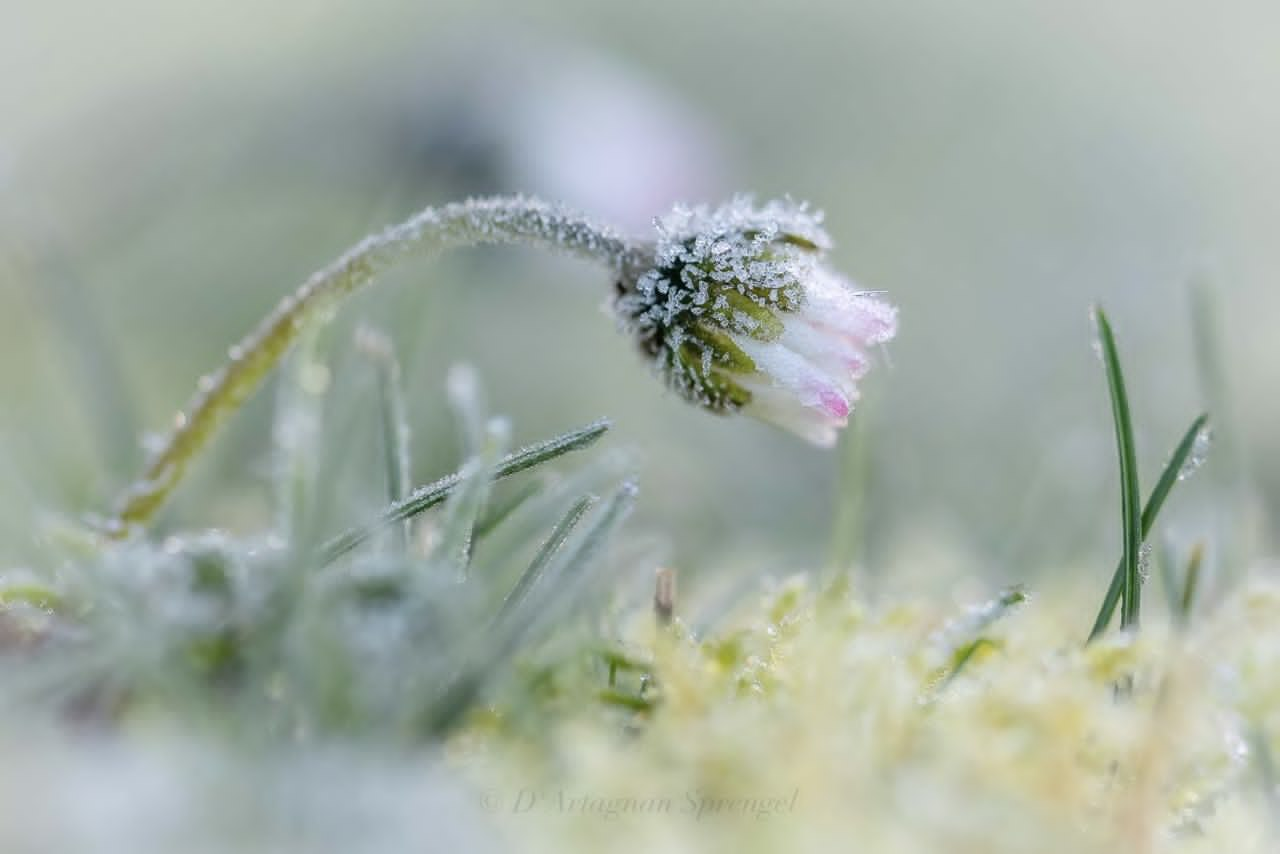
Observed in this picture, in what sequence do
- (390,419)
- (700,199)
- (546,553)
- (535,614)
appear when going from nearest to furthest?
(535,614)
(546,553)
(390,419)
(700,199)

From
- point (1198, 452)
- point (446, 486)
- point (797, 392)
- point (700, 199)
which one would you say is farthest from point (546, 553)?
point (700, 199)

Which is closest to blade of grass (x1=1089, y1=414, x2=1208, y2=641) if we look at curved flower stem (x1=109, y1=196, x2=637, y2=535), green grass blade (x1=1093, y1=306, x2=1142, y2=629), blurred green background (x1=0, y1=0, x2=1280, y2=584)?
green grass blade (x1=1093, y1=306, x2=1142, y2=629)

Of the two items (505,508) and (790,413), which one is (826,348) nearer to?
(790,413)

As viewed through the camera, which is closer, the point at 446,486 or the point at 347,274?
the point at 446,486

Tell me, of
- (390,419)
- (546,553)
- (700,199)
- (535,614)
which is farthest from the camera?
(700,199)

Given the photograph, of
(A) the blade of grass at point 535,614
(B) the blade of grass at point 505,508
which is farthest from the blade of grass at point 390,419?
(A) the blade of grass at point 535,614

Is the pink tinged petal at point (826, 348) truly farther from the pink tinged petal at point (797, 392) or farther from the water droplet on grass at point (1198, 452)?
the water droplet on grass at point (1198, 452)

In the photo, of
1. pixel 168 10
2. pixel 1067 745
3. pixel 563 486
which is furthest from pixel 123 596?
pixel 168 10
